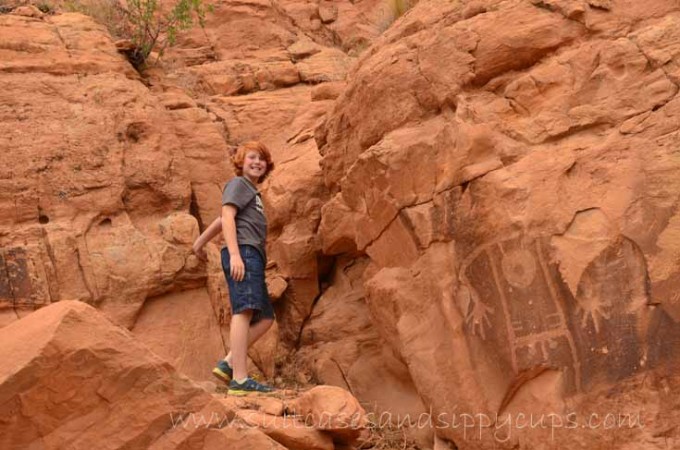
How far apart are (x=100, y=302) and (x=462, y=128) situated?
2.64 metres

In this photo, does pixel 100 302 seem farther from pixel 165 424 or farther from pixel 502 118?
pixel 502 118

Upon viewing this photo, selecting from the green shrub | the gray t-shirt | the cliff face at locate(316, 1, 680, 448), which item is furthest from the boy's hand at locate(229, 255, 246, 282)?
the green shrub

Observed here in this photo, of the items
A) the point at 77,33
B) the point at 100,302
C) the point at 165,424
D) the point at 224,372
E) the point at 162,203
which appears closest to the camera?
the point at 165,424

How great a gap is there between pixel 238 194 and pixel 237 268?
0.47 meters

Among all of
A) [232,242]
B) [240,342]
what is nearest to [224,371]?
[240,342]

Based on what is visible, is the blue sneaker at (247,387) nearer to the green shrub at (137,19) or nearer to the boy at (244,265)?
the boy at (244,265)

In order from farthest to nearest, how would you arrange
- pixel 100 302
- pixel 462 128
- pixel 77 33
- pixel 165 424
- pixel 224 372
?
pixel 77 33 < pixel 100 302 < pixel 224 372 < pixel 462 128 < pixel 165 424

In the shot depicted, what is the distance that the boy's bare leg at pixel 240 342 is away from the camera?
167 inches

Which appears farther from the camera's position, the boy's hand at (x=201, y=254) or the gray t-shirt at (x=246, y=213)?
the boy's hand at (x=201, y=254)

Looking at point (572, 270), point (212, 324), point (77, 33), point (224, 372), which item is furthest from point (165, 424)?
point (77, 33)

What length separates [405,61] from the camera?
180 inches

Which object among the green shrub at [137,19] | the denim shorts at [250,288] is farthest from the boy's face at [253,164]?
the green shrub at [137,19]

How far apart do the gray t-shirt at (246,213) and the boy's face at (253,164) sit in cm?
9

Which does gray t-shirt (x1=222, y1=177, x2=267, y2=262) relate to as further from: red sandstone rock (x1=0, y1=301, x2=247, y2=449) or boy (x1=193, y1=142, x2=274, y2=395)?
red sandstone rock (x1=0, y1=301, x2=247, y2=449)
